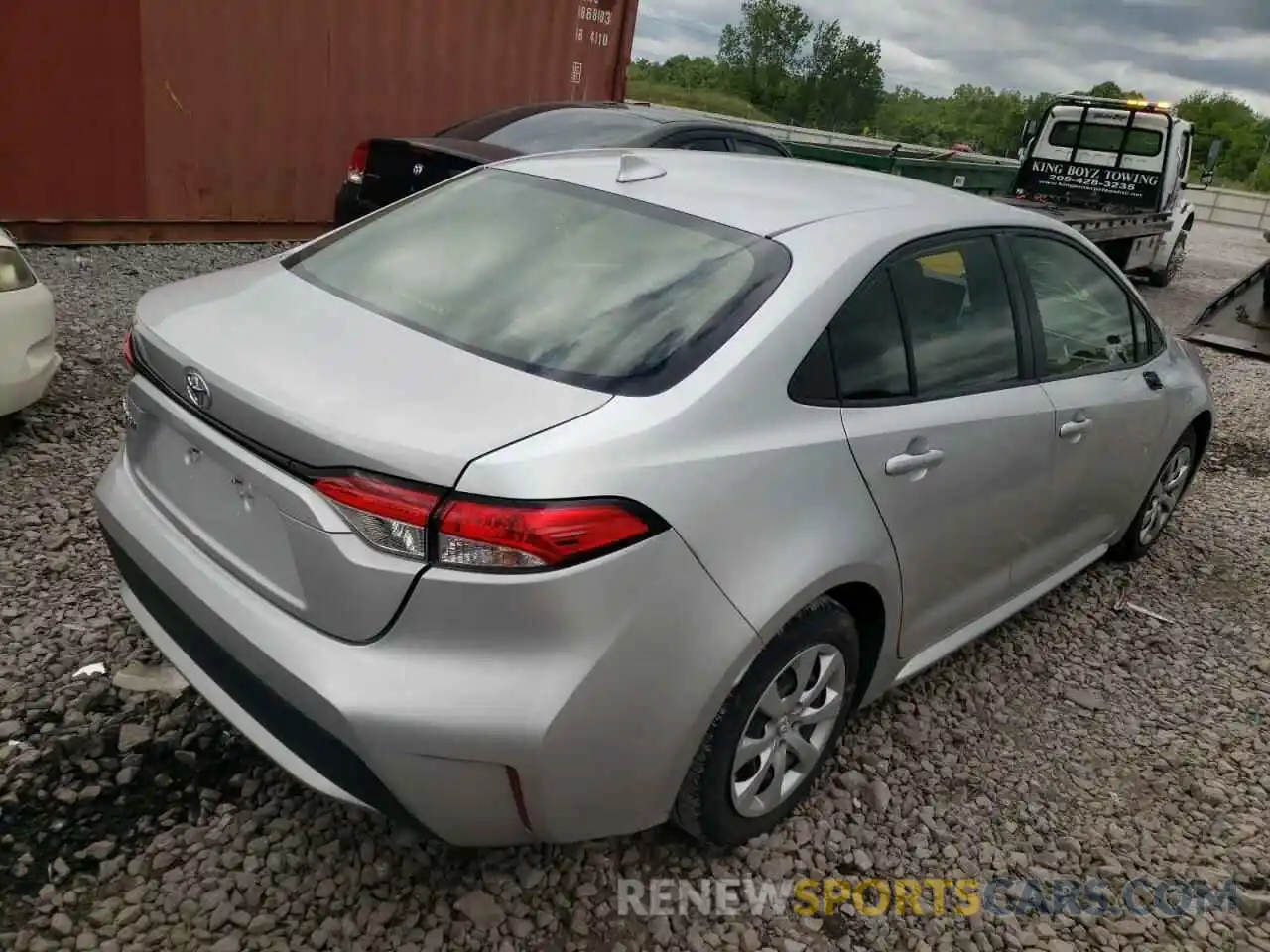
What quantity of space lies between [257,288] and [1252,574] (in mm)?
4382

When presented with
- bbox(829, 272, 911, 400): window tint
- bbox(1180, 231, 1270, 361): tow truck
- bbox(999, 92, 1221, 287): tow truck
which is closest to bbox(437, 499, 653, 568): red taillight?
bbox(829, 272, 911, 400): window tint

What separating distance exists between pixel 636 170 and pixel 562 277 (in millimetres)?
586

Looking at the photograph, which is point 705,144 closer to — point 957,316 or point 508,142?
point 508,142

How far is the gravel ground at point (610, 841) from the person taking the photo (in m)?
2.20

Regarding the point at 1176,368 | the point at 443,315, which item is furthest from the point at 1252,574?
the point at 443,315

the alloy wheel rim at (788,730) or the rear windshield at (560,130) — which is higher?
the rear windshield at (560,130)

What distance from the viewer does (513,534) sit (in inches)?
68.8

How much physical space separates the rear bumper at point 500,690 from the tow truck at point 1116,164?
10537mm

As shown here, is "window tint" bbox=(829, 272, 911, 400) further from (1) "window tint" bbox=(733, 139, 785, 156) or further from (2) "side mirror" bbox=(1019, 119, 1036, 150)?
(2) "side mirror" bbox=(1019, 119, 1036, 150)

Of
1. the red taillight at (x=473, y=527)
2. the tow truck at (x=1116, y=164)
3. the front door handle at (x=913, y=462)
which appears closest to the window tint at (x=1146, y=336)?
the front door handle at (x=913, y=462)

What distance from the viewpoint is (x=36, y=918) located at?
2.08 metres

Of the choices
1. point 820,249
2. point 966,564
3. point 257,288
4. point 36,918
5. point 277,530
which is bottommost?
point 36,918

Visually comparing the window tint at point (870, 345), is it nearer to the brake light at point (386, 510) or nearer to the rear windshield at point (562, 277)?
the rear windshield at point (562, 277)

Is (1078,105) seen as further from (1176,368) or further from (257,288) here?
(257,288)
